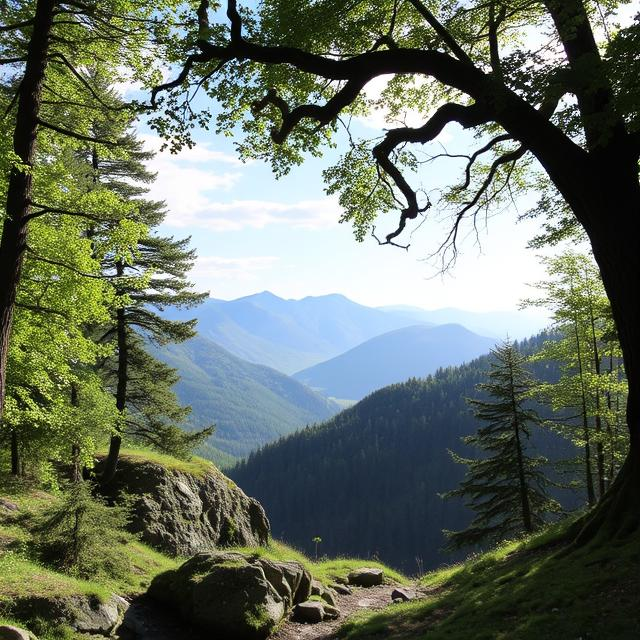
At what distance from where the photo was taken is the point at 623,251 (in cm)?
757

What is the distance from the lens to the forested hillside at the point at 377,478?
16075cm

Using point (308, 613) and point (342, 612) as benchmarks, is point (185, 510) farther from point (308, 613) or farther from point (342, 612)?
point (308, 613)

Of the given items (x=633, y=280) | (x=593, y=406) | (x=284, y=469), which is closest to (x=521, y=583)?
(x=633, y=280)

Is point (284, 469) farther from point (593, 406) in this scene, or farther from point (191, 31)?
point (191, 31)

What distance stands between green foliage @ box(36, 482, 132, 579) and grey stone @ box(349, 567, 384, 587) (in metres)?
8.84

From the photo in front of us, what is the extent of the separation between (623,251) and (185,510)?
20.3 meters

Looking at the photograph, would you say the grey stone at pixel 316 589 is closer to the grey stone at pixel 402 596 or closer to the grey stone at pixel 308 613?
the grey stone at pixel 308 613

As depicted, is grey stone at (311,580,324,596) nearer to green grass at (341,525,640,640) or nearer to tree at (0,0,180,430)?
green grass at (341,525,640,640)

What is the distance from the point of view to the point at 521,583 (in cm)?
879

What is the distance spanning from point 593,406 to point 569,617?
15.4 meters

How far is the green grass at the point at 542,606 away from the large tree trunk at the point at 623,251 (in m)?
1.03

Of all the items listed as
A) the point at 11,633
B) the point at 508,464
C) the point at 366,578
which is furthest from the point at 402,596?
the point at 508,464

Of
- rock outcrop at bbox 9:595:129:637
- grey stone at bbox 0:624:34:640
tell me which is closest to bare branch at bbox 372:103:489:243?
grey stone at bbox 0:624:34:640

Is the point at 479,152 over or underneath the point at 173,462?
over
